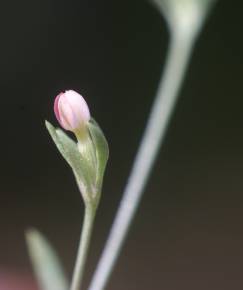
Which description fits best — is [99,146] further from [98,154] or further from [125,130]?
[125,130]

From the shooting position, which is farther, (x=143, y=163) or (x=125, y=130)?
(x=125, y=130)

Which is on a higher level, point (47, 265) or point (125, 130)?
point (125, 130)

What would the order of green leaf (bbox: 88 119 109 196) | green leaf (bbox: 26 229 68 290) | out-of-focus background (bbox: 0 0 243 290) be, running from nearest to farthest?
1. green leaf (bbox: 88 119 109 196)
2. green leaf (bbox: 26 229 68 290)
3. out-of-focus background (bbox: 0 0 243 290)

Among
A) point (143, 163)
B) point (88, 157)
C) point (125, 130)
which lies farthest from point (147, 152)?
point (125, 130)

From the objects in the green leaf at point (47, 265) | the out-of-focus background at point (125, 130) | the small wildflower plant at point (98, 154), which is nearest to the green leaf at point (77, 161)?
the small wildflower plant at point (98, 154)

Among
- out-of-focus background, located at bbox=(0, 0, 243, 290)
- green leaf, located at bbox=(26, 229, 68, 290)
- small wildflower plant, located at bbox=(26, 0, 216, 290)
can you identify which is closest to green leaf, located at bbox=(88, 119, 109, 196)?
small wildflower plant, located at bbox=(26, 0, 216, 290)

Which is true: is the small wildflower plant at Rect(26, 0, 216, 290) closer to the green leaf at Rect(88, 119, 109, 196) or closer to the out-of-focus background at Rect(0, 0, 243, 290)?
the green leaf at Rect(88, 119, 109, 196)

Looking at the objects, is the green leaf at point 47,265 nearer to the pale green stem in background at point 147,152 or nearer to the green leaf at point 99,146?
the pale green stem in background at point 147,152
